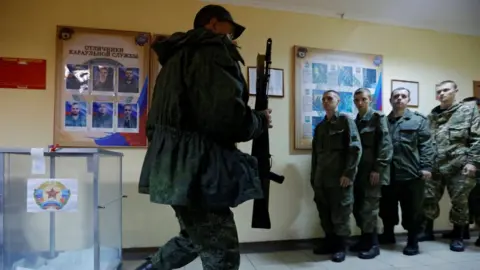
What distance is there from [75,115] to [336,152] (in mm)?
2093

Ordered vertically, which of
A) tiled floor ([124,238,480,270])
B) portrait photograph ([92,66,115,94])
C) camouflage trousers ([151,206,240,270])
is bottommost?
tiled floor ([124,238,480,270])

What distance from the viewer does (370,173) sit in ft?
9.30

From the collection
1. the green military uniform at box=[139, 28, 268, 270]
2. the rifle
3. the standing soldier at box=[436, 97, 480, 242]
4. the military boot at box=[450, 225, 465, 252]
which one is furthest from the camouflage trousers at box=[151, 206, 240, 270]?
the standing soldier at box=[436, 97, 480, 242]

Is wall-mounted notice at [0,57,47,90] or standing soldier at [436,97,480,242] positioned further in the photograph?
standing soldier at [436,97,480,242]

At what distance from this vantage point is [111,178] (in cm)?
228

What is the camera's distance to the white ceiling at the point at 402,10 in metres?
3.18

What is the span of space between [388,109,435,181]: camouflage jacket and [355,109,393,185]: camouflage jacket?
0.16m

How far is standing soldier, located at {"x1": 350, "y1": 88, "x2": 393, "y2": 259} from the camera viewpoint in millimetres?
2803

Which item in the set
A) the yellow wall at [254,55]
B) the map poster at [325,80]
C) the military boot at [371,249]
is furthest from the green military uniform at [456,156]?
the military boot at [371,249]

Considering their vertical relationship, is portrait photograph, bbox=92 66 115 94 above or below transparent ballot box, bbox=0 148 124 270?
above

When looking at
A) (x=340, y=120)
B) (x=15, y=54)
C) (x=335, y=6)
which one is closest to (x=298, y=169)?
(x=340, y=120)

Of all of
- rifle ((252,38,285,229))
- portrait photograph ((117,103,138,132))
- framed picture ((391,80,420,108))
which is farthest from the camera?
framed picture ((391,80,420,108))

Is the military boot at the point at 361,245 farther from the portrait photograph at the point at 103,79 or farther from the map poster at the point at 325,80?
the portrait photograph at the point at 103,79

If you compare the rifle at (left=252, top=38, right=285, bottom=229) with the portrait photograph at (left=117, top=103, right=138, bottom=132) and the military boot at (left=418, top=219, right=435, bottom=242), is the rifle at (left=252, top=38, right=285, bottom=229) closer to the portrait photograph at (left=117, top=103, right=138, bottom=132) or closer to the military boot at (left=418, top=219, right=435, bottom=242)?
the portrait photograph at (left=117, top=103, right=138, bottom=132)
